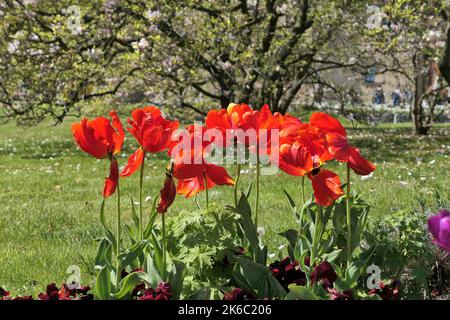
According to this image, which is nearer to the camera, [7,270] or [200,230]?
[200,230]

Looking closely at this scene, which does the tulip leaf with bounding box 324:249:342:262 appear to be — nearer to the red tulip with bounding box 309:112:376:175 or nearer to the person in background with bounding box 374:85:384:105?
the red tulip with bounding box 309:112:376:175

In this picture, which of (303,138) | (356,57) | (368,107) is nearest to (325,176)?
(303,138)

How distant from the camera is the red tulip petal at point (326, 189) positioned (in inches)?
87.0

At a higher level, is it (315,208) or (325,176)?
(325,176)

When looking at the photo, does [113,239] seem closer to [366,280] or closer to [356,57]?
[366,280]

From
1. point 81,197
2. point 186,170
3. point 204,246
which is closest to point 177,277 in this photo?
point 204,246

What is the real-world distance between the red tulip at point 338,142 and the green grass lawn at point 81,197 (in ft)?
2.62

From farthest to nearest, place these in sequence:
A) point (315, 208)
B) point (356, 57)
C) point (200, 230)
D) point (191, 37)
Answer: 1. point (356, 57)
2. point (191, 37)
3. point (315, 208)
4. point (200, 230)

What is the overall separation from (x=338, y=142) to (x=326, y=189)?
18 centimetres

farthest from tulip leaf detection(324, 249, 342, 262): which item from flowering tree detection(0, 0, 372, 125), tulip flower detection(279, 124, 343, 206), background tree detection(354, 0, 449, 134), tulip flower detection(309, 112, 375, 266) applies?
background tree detection(354, 0, 449, 134)

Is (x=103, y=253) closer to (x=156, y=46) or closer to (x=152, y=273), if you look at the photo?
(x=152, y=273)

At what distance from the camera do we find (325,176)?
7.40 feet
